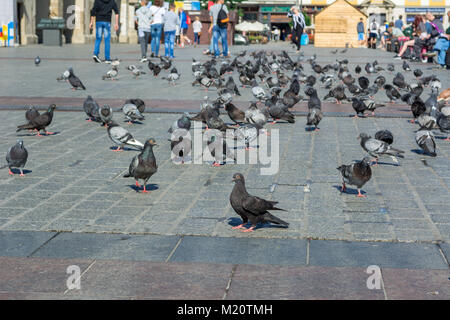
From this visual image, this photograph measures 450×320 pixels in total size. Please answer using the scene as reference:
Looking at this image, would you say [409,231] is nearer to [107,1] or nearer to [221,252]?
[221,252]

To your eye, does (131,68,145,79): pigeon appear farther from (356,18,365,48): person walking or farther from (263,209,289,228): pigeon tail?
(356,18,365,48): person walking

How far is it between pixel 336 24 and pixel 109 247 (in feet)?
145

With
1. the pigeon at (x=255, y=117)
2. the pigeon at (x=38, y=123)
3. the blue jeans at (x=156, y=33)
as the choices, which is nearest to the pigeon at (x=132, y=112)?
the pigeon at (x=38, y=123)

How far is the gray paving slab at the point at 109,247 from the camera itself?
466 centimetres

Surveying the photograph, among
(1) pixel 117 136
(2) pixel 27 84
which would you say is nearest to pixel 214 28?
(2) pixel 27 84

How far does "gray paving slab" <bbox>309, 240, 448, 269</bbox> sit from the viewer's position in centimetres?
454

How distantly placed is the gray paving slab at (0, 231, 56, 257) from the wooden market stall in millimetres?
43061

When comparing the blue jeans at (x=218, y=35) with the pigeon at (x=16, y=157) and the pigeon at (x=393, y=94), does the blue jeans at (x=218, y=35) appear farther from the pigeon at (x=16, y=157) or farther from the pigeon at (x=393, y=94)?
the pigeon at (x=16, y=157)

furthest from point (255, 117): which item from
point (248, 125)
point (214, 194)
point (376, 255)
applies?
point (376, 255)

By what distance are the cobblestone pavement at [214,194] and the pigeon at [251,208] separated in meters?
0.10

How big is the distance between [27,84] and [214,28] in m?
12.4

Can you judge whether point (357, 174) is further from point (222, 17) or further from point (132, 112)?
point (222, 17)

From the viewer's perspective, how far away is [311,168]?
7750 millimetres
